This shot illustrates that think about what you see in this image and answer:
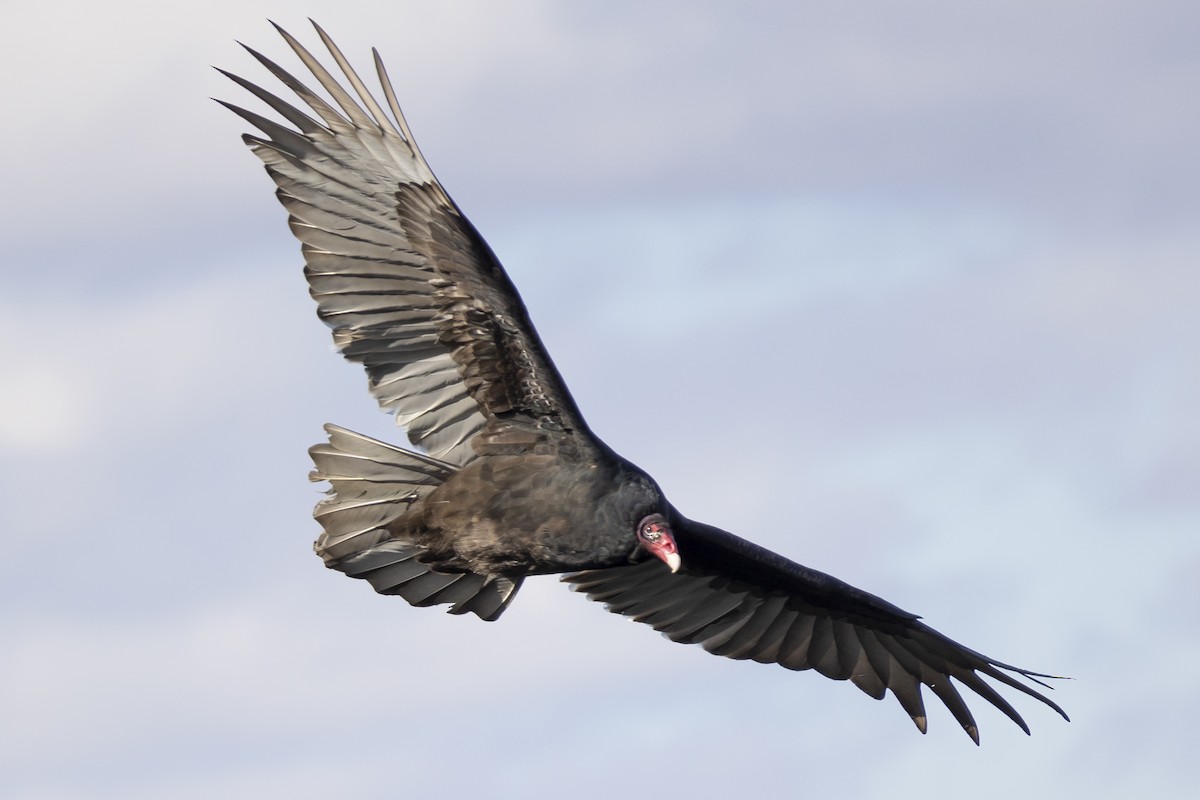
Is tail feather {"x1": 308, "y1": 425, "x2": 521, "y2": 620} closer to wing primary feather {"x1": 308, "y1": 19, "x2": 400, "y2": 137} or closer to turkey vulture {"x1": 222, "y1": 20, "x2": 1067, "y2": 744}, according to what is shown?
turkey vulture {"x1": 222, "y1": 20, "x2": 1067, "y2": 744}

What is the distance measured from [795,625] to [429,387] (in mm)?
2843

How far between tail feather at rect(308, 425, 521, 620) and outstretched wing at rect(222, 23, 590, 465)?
427 mm

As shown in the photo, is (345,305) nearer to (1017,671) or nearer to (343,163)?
(343,163)

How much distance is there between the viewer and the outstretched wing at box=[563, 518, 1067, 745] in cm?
941

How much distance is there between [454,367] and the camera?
309 inches

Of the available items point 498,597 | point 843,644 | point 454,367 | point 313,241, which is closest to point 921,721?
point 843,644

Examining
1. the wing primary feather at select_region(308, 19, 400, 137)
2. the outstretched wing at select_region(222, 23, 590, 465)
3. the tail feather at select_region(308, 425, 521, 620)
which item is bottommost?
the tail feather at select_region(308, 425, 521, 620)

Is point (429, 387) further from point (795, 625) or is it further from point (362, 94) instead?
point (795, 625)

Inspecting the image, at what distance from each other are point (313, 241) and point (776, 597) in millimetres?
3411

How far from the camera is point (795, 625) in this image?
9695mm

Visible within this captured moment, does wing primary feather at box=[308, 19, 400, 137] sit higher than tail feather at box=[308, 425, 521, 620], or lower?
higher

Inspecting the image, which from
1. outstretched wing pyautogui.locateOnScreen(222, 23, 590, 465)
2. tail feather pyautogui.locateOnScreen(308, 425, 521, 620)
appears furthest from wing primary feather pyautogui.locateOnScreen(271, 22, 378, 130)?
tail feather pyautogui.locateOnScreen(308, 425, 521, 620)

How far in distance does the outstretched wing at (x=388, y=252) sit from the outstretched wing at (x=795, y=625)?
1996 millimetres

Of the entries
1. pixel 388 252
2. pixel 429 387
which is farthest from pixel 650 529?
pixel 388 252
